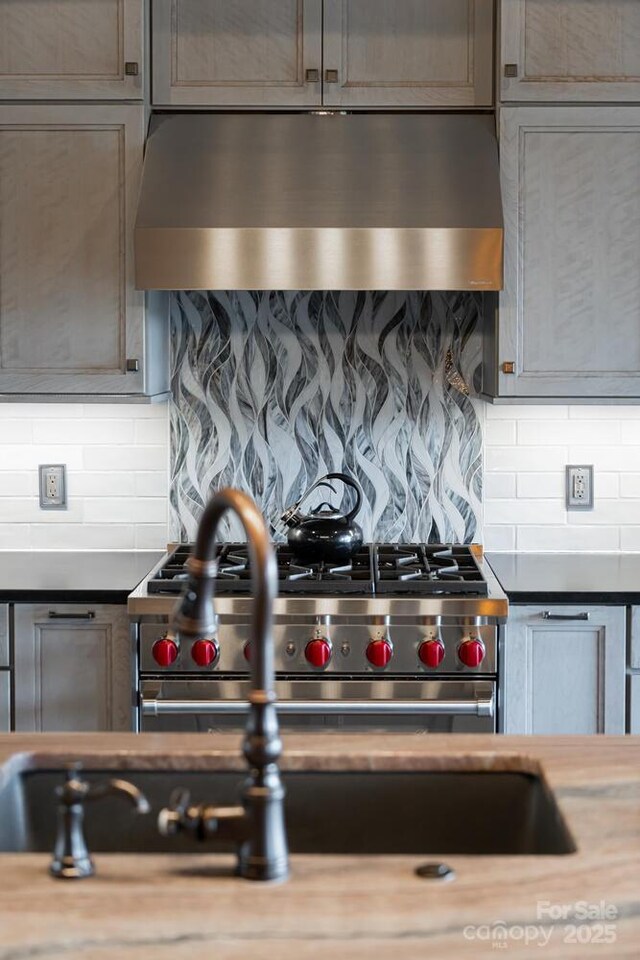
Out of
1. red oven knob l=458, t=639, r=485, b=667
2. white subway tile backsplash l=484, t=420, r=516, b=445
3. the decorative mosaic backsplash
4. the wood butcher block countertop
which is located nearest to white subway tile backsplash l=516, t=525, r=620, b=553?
the decorative mosaic backsplash

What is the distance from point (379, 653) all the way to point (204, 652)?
0.44 meters

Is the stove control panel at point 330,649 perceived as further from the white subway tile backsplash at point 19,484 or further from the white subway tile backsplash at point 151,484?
the white subway tile backsplash at point 19,484

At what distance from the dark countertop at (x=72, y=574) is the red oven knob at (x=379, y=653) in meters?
0.66

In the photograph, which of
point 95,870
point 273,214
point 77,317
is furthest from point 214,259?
point 95,870

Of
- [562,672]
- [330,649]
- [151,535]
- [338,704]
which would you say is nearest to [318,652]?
[330,649]

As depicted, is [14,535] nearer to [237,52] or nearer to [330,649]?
[330,649]

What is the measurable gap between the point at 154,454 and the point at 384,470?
2.36ft

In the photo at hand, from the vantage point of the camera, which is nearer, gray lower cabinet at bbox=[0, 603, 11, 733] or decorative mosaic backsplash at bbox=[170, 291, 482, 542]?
gray lower cabinet at bbox=[0, 603, 11, 733]

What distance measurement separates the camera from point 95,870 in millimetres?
1353

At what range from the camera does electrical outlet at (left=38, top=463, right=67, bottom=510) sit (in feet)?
12.3

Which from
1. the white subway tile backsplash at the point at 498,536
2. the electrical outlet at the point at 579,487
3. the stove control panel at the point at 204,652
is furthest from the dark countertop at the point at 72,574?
the electrical outlet at the point at 579,487

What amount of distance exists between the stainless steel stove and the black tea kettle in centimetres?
24

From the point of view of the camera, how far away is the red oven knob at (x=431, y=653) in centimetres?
301

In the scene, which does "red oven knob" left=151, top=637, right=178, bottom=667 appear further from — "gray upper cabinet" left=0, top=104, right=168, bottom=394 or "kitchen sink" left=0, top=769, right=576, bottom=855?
"kitchen sink" left=0, top=769, right=576, bottom=855
